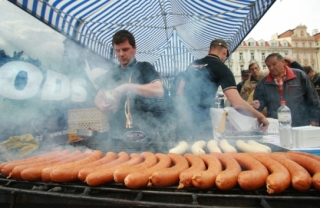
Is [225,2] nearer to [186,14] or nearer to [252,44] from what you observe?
[186,14]

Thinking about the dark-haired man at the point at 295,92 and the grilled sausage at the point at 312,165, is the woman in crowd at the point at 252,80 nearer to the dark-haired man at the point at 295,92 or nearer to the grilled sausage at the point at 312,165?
the dark-haired man at the point at 295,92

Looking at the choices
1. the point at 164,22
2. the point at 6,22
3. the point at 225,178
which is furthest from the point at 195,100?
the point at 164,22

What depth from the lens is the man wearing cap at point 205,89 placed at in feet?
11.0

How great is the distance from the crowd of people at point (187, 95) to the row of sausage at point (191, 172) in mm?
1065

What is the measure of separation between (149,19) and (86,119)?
149 inches

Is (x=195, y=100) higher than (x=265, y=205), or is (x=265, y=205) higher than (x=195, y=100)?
(x=195, y=100)

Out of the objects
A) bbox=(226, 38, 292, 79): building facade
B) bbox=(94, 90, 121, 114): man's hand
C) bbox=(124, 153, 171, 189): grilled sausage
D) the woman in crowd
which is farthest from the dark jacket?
bbox=(226, 38, 292, 79): building facade

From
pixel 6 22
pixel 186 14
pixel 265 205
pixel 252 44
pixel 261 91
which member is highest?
pixel 252 44

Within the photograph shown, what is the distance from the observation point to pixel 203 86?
142 inches

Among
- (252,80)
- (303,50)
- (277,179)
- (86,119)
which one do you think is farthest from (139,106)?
(303,50)

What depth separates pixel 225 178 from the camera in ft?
4.24

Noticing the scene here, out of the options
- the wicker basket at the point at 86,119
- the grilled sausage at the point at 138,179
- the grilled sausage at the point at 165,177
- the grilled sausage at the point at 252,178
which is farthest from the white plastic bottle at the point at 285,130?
the wicker basket at the point at 86,119

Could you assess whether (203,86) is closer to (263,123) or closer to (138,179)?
(263,123)

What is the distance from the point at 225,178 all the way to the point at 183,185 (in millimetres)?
263
